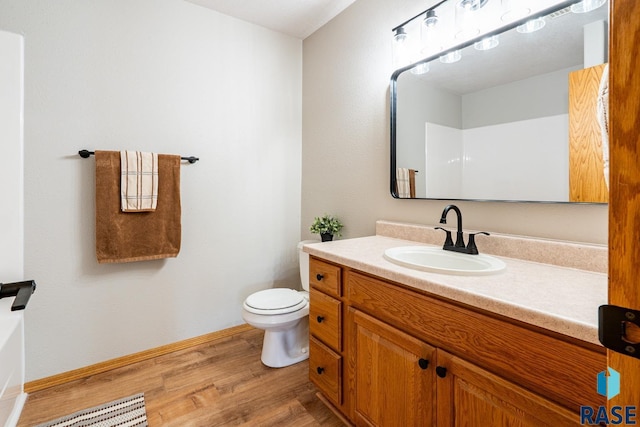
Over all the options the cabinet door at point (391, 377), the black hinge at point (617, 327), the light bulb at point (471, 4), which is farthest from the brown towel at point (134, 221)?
the black hinge at point (617, 327)

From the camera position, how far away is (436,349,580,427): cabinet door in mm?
731

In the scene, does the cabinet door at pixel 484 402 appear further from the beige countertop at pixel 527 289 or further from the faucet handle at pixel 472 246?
the faucet handle at pixel 472 246

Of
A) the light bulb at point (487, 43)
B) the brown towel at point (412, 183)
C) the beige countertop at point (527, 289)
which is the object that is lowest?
the beige countertop at point (527, 289)

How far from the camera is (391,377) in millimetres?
1131

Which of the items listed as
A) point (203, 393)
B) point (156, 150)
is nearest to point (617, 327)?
point (203, 393)

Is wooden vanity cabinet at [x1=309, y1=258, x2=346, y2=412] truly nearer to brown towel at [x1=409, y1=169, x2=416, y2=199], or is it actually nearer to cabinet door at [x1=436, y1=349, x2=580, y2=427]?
cabinet door at [x1=436, y1=349, x2=580, y2=427]

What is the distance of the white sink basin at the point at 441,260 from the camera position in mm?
1109

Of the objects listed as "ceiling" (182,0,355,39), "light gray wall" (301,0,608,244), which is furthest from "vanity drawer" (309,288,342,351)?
"ceiling" (182,0,355,39)

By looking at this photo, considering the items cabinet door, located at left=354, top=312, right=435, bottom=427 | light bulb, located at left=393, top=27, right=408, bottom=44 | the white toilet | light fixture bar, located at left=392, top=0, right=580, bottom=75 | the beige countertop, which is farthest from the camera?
the white toilet

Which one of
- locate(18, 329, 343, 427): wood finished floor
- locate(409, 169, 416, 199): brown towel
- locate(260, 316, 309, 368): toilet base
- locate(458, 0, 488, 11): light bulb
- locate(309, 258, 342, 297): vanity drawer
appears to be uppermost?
locate(458, 0, 488, 11): light bulb

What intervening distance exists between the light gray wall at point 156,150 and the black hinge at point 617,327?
220cm

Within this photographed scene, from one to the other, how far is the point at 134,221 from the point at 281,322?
1.13 metres

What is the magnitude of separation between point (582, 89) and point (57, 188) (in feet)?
8.56

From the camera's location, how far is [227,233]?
2.33m
